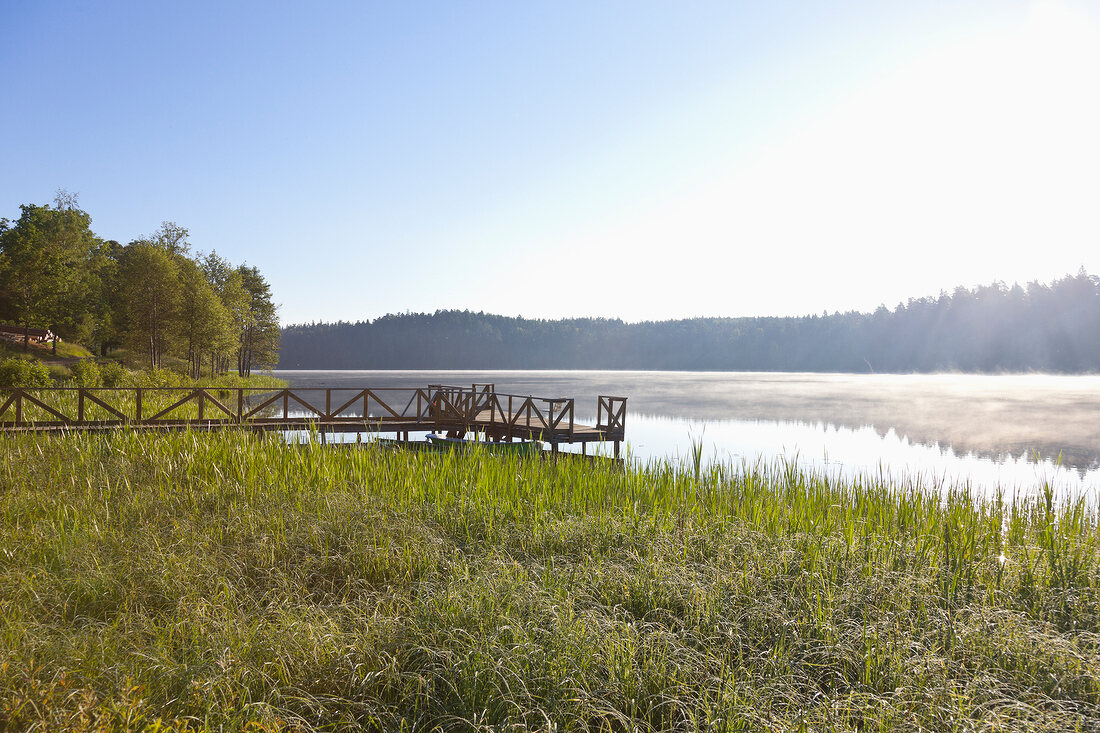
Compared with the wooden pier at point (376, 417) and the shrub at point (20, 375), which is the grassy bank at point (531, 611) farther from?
the shrub at point (20, 375)

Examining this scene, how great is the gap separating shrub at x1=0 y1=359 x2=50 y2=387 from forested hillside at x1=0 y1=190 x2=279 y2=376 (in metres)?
12.8

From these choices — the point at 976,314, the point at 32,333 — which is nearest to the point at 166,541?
the point at 32,333

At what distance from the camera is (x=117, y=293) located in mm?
46625

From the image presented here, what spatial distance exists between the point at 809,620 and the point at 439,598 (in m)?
2.91

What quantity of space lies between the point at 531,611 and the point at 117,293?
54516mm

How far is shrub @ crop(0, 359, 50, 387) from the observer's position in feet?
76.3

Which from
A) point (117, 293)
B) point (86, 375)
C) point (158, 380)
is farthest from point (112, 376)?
point (117, 293)

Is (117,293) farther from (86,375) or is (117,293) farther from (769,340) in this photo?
(769,340)

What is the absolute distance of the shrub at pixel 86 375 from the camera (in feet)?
88.9

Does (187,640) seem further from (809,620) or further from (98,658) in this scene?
(809,620)

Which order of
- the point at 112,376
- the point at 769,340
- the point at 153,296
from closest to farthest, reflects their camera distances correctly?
1. the point at 112,376
2. the point at 153,296
3. the point at 769,340

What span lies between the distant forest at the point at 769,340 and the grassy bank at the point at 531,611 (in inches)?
4825

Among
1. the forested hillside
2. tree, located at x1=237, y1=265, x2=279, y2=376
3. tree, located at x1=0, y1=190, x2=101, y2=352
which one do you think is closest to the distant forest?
tree, located at x1=237, y1=265, x2=279, y2=376

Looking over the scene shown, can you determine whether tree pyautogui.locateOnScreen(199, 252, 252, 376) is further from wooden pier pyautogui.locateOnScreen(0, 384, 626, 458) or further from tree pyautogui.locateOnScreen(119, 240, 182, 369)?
wooden pier pyautogui.locateOnScreen(0, 384, 626, 458)
